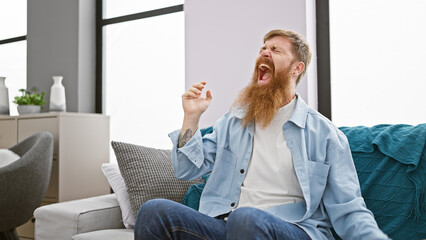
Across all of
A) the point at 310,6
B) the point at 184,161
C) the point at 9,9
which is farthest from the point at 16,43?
the point at 184,161

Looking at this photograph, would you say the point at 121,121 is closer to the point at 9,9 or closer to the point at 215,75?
the point at 215,75

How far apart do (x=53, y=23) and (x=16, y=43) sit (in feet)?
2.63

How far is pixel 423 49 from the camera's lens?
2.57 m

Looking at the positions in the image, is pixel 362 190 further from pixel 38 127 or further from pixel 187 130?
pixel 38 127

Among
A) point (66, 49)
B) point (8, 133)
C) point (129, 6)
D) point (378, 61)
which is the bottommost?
point (8, 133)

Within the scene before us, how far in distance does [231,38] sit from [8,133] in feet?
6.82

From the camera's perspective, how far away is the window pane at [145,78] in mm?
3623

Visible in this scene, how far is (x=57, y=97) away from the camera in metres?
3.64

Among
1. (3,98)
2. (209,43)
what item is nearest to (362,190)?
(209,43)

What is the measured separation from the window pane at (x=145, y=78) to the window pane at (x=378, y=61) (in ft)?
4.19

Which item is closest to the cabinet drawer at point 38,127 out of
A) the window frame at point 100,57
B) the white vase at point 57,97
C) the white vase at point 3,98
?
the white vase at point 57,97

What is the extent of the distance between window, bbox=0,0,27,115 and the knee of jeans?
3765mm

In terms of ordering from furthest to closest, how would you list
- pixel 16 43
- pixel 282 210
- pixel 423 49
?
pixel 16 43 → pixel 423 49 → pixel 282 210

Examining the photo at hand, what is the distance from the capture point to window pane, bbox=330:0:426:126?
259cm
